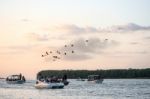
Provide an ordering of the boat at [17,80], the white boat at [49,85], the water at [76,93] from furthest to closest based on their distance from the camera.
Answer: the boat at [17,80] → the white boat at [49,85] → the water at [76,93]

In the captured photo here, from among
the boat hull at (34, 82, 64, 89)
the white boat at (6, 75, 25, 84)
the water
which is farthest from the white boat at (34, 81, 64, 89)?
the white boat at (6, 75, 25, 84)

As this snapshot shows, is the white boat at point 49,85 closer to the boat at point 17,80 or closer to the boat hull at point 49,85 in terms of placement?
the boat hull at point 49,85

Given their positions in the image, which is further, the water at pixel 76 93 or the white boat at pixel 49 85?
the white boat at pixel 49 85

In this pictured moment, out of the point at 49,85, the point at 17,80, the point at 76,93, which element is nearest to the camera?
the point at 76,93

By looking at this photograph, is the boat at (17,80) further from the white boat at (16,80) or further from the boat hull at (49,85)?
the boat hull at (49,85)

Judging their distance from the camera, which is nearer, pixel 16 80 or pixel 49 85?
pixel 49 85

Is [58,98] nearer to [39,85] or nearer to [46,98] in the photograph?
[46,98]

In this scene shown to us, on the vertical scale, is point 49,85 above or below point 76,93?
above

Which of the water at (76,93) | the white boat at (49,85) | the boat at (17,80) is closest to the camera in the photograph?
the water at (76,93)

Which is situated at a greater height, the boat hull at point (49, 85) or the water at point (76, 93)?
the boat hull at point (49, 85)

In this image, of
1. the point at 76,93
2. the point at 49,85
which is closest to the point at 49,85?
the point at 49,85

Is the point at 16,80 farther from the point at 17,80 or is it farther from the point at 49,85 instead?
the point at 49,85

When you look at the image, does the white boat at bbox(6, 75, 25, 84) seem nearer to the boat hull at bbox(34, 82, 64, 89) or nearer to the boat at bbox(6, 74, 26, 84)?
the boat at bbox(6, 74, 26, 84)

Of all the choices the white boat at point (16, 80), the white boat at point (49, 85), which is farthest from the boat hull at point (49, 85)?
the white boat at point (16, 80)
